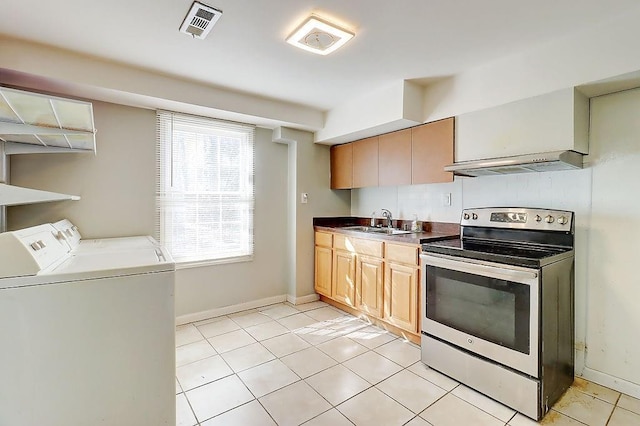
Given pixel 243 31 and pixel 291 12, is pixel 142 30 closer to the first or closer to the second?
pixel 243 31

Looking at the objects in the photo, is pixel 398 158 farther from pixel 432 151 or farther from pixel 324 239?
pixel 324 239

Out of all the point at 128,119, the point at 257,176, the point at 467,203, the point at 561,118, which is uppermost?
the point at 128,119

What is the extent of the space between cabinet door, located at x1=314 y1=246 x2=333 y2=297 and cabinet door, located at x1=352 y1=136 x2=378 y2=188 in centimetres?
91

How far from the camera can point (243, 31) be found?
2.00m

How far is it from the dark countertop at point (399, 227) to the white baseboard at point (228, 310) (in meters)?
1.03

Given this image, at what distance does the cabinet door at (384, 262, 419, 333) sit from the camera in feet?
8.89

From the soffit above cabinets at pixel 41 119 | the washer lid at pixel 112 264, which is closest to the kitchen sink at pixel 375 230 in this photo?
the washer lid at pixel 112 264

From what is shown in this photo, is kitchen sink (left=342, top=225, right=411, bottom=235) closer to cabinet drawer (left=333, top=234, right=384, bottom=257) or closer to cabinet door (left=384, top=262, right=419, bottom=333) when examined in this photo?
cabinet drawer (left=333, top=234, right=384, bottom=257)

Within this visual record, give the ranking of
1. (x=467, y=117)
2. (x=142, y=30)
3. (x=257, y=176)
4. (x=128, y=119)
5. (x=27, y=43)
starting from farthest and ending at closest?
(x=257, y=176)
(x=128, y=119)
(x=467, y=117)
(x=27, y=43)
(x=142, y=30)

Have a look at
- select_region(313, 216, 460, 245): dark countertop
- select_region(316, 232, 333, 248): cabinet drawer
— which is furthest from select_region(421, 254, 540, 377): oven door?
select_region(316, 232, 333, 248): cabinet drawer

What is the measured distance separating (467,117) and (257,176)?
2.31 meters

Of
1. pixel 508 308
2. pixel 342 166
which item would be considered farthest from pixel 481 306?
pixel 342 166

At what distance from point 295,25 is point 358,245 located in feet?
6.98

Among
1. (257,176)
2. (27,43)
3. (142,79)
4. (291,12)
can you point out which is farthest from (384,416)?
(27,43)
